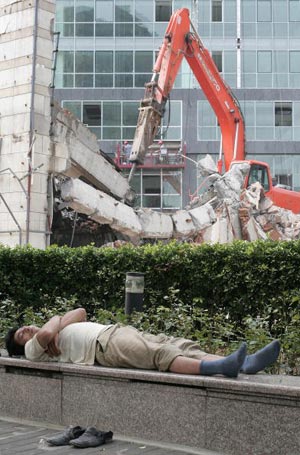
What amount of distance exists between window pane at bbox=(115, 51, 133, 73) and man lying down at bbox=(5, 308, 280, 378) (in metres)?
35.7

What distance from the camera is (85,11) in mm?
40938

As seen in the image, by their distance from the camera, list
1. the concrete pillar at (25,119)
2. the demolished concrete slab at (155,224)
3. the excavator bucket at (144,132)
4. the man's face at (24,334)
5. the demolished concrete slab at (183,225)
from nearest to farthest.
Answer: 1. the man's face at (24,334)
2. the concrete pillar at (25,119)
3. the demolished concrete slab at (155,224)
4. the demolished concrete slab at (183,225)
5. the excavator bucket at (144,132)

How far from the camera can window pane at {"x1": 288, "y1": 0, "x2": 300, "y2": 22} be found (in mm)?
40969

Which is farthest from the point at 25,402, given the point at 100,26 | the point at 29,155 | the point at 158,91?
the point at 100,26

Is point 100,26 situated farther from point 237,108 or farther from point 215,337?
point 215,337

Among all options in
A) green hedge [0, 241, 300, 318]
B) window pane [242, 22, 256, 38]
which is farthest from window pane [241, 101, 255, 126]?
green hedge [0, 241, 300, 318]

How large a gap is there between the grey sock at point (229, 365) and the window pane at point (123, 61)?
37015 mm

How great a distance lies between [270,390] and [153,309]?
3547 mm

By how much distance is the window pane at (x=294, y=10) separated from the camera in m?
41.0

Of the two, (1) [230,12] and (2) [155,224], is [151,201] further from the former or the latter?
(2) [155,224]

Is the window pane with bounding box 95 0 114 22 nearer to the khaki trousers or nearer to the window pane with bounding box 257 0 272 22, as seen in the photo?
the window pane with bounding box 257 0 272 22

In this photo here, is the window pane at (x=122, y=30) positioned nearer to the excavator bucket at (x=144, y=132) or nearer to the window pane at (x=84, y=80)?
the window pane at (x=84, y=80)

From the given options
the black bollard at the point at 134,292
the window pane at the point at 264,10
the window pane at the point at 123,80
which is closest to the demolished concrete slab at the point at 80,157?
the black bollard at the point at 134,292

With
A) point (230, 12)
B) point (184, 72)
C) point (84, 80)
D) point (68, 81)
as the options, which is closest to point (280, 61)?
point (230, 12)
